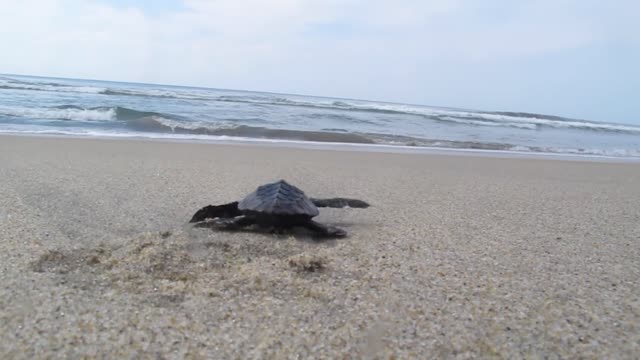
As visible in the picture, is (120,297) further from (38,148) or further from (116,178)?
(38,148)

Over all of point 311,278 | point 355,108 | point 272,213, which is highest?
point 355,108

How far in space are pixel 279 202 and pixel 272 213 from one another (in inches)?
4.4

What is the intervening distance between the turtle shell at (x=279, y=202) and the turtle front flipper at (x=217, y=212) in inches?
3.8


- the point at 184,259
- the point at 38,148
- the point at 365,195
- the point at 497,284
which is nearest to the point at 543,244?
the point at 497,284

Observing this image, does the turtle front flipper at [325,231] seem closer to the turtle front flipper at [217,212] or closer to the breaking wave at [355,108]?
the turtle front flipper at [217,212]

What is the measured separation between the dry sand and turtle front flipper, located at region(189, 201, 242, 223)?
0.62 ft

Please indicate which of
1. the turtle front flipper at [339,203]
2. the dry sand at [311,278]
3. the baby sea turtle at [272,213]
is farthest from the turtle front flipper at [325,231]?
the turtle front flipper at [339,203]

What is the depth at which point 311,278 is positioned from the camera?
2338 millimetres

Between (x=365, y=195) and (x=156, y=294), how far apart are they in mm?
3089

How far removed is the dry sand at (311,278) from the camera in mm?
1717

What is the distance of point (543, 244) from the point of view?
3219 mm

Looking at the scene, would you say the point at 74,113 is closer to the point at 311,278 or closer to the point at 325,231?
the point at 325,231

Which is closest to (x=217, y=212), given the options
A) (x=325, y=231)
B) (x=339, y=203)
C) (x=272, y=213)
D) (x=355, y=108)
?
(x=272, y=213)

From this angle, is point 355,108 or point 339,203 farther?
point 355,108
